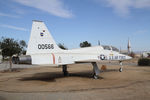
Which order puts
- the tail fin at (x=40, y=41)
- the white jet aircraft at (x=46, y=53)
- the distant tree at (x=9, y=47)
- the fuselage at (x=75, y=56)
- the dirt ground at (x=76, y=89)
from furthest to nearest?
the distant tree at (x=9, y=47) → the tail fin at (x=40, y=41) → the fuselage at (x=75, y=56) → the white jet aircraft at (x=46, y=53) → the dirt ground at (x=76, y=89)

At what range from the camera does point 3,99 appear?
6824 millimetres

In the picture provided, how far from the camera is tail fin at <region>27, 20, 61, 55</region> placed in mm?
11959

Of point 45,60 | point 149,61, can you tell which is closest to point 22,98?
point 45,60

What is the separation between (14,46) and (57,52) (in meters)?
10.4

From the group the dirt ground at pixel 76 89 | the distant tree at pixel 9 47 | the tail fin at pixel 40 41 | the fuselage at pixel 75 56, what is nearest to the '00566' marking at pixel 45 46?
the tail fin at pixel 40 41

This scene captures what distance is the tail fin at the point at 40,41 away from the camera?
11959 millimetres

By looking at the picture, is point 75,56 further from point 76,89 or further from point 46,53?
point 76,89

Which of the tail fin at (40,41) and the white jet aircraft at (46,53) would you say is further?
the tail fin at (40,41)

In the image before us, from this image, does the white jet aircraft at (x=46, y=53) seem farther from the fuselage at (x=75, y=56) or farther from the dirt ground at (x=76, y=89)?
the dirt ground at (x=76, y=89)

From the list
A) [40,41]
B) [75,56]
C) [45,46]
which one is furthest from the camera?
[75,56]

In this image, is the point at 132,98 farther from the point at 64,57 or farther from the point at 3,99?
the point at 64,57

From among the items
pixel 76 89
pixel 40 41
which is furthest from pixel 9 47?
pixel 76 89

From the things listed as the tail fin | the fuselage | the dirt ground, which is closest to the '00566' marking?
the tail fin

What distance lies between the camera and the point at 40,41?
1231cm
